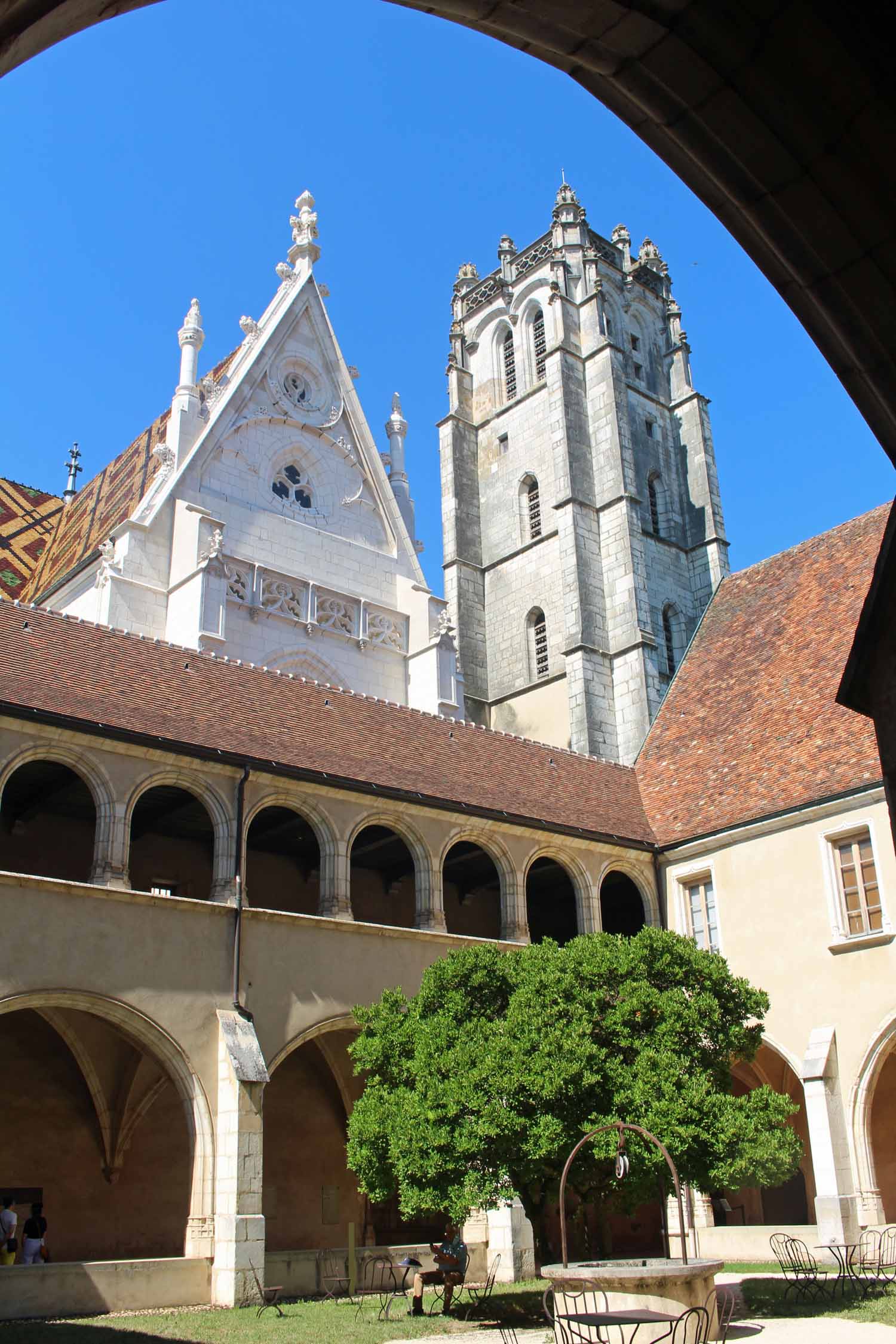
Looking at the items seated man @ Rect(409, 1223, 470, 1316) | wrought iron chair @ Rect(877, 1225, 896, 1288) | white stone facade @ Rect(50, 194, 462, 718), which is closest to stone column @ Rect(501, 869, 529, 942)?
seated man @ Rect(409, 1223, 470, 1316)

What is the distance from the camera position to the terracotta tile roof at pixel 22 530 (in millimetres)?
27875

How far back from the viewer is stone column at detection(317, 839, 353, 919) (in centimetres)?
1597

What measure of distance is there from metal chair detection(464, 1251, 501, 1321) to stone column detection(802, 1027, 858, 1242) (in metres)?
3.94

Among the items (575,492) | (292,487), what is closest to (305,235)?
(292,487)

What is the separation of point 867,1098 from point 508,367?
101 feet

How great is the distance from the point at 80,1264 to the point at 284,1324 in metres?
2.21

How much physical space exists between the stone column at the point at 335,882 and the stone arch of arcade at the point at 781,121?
42.3 feet

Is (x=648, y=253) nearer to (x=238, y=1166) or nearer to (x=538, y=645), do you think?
(x=538, y=645)

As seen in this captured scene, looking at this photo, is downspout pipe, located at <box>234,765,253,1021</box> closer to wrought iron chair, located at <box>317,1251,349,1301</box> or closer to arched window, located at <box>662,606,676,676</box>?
wrought iron chair, located at <box>317,1251,349,1301</box>

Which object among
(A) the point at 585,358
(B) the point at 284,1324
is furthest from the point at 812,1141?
(A) the point at 585,358

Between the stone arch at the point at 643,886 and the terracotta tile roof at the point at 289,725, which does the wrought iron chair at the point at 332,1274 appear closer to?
the terracotta tile roof at the point at 289,725

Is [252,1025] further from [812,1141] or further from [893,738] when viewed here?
[893,738]

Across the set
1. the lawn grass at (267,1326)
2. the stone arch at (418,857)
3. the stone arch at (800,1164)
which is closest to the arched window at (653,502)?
the stone arch at (800,1164)

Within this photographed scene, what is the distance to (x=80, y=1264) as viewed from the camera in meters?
12.2
